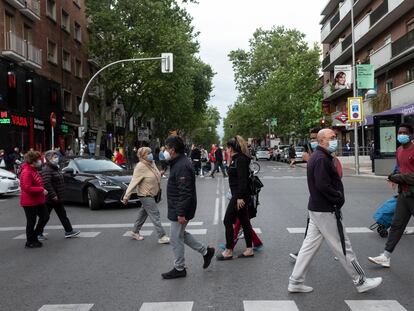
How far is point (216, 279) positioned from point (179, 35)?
31.4m

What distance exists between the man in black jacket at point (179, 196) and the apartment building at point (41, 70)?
19.8 m

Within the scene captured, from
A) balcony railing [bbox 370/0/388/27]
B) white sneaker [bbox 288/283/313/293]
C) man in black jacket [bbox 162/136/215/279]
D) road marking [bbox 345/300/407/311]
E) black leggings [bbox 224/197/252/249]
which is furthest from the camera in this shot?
balcony railing [bbox 370/0/388/27]

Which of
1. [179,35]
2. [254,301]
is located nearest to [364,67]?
[179,35]

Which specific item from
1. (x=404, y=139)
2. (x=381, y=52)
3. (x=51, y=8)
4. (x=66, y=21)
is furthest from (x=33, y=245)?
(x=66, y=21)

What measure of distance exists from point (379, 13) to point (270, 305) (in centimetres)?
3318

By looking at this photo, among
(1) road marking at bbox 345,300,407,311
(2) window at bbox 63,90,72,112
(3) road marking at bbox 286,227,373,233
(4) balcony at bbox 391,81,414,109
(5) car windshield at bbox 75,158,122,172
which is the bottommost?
(1) road marking at bbox 345,300,407,311

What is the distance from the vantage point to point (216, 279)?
597cm

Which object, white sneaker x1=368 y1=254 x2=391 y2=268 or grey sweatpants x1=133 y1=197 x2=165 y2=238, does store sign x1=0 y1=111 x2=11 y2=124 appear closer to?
grey sweatpants x1=133 y1=197 x2=165 y2=238

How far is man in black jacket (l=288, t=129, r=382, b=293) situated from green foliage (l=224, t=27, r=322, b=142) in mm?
41402

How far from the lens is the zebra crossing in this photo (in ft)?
15.7

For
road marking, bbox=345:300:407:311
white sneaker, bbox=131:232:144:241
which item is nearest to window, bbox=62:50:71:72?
white sneaker, bbox=131:232:144:241

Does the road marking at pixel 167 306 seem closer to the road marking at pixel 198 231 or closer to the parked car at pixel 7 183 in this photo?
the road marking at pixel 198 231

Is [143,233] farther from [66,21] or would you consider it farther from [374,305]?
[66,21]

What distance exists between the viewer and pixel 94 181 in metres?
13.0
